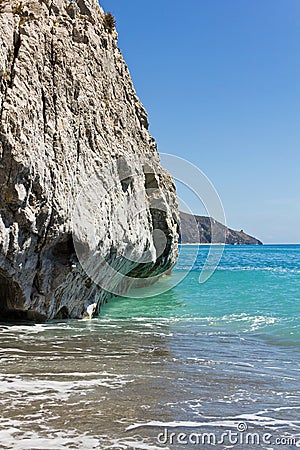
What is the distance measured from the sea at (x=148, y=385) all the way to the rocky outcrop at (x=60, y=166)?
1.54 metres

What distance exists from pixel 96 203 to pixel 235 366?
8.11 m

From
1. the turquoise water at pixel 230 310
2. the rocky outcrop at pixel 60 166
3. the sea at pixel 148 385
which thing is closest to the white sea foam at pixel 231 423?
the sea at pixel 148 385

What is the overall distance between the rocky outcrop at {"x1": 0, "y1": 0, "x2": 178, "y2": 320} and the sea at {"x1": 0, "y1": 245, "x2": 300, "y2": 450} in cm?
154

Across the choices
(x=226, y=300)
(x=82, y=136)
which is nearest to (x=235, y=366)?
(x=82, y=136)

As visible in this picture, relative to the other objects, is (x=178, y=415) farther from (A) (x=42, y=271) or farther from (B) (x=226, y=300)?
(B) (x=226, y=300)

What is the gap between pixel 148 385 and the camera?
29.6 ft

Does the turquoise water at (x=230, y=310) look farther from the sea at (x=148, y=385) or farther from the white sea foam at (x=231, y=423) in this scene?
the white sea foam at (x=231, y=423)

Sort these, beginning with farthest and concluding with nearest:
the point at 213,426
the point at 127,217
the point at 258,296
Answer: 1. the point at 258,296
2. the point at 127,217
3. the point at 213,426

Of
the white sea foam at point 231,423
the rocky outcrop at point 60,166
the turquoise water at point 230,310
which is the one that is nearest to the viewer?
the white sea foam at point 231,423

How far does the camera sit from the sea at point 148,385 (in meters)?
6.45

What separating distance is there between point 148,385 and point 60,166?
27.2 feet

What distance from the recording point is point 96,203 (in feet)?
55.4

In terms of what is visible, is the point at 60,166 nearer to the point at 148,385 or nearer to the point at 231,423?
the point at 148,385

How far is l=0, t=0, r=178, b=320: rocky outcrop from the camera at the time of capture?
1359 cm
